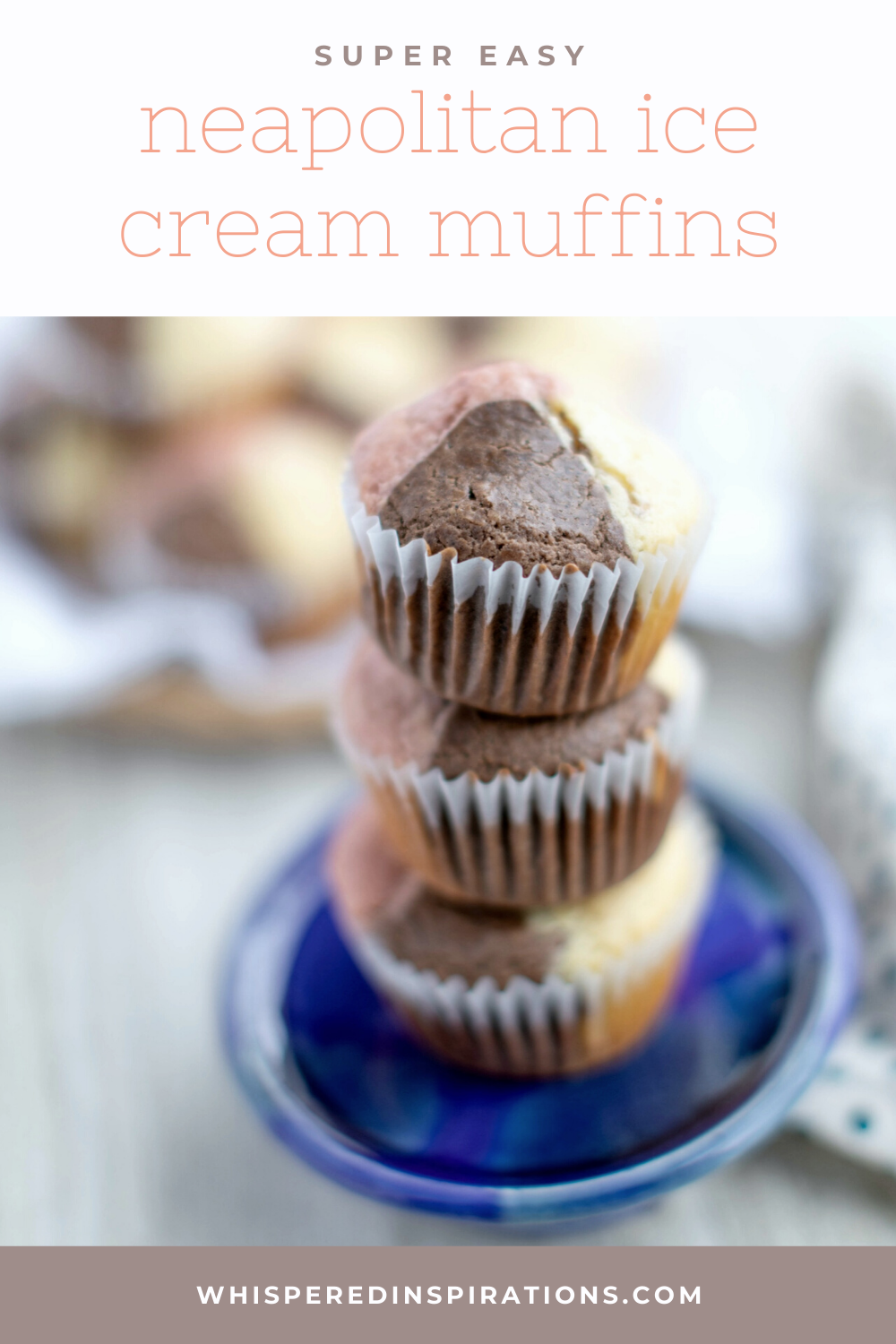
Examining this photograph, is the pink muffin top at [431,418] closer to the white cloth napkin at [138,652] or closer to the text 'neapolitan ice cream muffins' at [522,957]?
the text 'neapolitan ice cream muffins' at [522,957]

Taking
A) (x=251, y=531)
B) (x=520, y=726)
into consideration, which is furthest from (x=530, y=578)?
(x=251, y=531)

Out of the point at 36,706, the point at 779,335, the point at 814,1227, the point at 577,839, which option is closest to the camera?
the point at 577,839

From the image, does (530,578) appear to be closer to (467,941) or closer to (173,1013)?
(467,941)

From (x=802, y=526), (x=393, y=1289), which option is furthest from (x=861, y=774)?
(x=393, y=1289)

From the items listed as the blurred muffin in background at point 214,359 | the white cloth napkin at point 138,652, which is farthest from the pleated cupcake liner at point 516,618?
the blurred muffin in background at point 214,359

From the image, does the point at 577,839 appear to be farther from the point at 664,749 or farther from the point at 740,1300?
the point at 740,1300

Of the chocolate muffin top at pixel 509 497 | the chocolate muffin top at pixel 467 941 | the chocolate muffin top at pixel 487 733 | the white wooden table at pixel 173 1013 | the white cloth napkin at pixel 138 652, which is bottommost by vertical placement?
the white wooden table at pixel 173 1013
